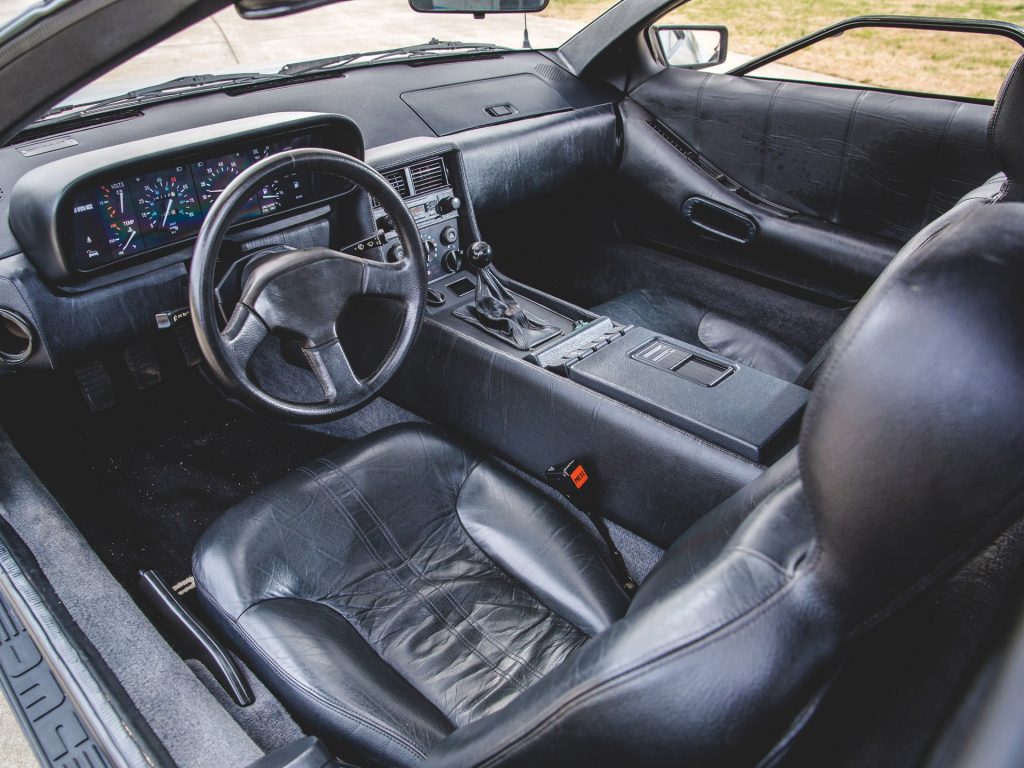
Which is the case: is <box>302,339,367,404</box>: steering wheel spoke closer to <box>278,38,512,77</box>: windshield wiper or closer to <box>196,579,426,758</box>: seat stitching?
<box>196,579,426,758</box>: seat stitching

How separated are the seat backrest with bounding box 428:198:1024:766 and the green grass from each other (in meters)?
1.83

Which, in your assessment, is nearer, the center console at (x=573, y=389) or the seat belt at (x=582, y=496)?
the center console at (x=573, y=389)

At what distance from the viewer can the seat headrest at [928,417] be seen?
1.75 feet

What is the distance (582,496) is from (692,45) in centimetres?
204

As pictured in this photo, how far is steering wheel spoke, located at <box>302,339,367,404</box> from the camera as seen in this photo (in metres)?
1.53

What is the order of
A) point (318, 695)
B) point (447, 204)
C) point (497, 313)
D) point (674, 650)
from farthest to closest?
point (447, 204) → point (497, 313) → point (318, 695) → point (674, 650)

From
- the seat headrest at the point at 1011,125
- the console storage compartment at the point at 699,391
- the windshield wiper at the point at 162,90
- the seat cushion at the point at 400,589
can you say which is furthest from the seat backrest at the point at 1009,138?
the windshield wiper at the point at 162,90

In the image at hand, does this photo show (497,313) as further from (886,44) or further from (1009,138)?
(886,44)

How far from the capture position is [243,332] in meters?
1.43

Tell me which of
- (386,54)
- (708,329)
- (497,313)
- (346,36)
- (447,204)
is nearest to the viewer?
(497,313)

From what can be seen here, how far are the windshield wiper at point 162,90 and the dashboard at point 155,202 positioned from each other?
0.52 metres

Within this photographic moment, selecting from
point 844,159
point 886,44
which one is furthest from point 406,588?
point 886,44

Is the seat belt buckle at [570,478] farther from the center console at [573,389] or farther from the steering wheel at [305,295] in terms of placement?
the steering wheel at [305,295]

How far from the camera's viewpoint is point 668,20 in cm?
316
